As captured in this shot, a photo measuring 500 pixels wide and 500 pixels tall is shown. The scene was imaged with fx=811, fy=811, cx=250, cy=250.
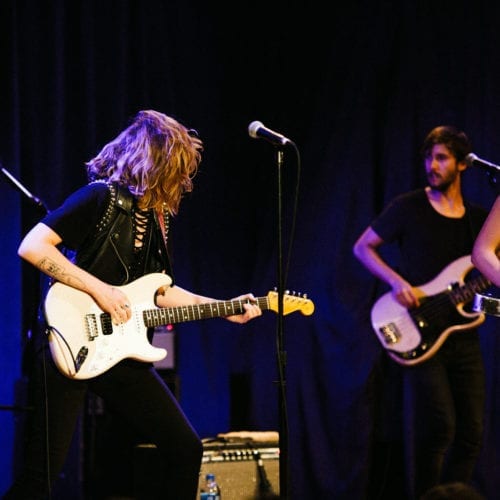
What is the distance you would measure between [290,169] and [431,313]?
5.41 feet

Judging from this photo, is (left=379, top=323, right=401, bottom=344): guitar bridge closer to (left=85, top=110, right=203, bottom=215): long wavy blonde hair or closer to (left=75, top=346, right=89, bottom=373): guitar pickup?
(left=85, top=110, right=203, bottom=215): long wavy blonde hair

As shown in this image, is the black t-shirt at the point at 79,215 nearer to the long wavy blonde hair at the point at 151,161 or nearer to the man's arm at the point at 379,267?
the long wavy blonde hair at the point at 151,161

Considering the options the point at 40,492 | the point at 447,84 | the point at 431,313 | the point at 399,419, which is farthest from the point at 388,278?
the point at 40,492

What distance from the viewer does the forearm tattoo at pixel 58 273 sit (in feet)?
10.9

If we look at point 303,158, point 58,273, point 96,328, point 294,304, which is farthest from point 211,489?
point 303,158

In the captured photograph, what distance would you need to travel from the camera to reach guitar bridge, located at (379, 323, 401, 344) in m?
4.83

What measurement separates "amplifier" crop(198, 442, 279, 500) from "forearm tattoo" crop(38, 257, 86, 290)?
1524 millimetres

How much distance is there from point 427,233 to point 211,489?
191cm

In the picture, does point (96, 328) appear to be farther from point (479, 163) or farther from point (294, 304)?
point (479, 163)

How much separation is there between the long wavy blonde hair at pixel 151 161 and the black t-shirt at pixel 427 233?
1696mm

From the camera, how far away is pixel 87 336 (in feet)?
11.1

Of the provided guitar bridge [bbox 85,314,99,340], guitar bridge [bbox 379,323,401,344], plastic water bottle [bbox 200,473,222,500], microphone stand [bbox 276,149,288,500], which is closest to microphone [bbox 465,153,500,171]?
guitar bridge [bbox 379,323,401,344]

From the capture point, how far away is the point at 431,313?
4.71m

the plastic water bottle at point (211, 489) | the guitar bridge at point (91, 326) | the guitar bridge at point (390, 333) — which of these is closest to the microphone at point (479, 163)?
the guitar bridge at point (390, 333)
